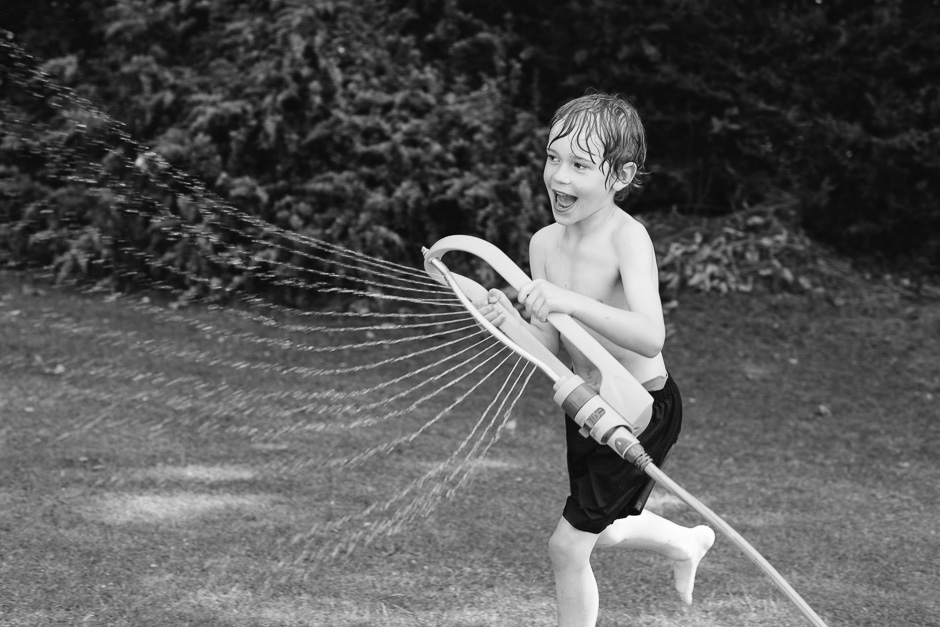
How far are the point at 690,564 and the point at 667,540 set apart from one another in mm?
110

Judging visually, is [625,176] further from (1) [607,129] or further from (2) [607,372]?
(2) [607,372]

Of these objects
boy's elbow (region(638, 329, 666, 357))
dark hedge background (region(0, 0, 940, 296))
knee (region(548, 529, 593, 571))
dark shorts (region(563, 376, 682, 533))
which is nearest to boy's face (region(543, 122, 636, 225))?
boy's elbow (region(638, 329, 666, 357))

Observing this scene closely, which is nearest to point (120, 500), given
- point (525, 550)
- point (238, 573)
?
point (238, 573)

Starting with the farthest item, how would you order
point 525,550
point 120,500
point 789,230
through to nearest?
point 789,230 → point 120,500 → point 525,550

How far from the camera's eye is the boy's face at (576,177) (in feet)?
7.86

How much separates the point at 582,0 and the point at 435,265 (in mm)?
5114

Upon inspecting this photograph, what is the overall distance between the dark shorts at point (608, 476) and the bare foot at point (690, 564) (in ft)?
1.11

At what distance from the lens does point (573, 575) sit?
254cm

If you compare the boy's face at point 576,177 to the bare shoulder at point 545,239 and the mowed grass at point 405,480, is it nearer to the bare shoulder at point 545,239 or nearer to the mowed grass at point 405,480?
the bare shoulder at point 545,239

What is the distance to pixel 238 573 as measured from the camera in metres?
3.20

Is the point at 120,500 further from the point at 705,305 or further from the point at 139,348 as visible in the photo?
the point at 705,305

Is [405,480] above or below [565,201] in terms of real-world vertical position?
below

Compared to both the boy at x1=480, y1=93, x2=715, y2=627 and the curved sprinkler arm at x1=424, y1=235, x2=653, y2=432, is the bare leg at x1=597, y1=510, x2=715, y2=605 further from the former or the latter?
the curved sprinkler arm at x1=424, y1=235, x2=653, y2=432

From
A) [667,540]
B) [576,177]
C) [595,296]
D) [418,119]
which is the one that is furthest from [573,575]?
[418,119]
